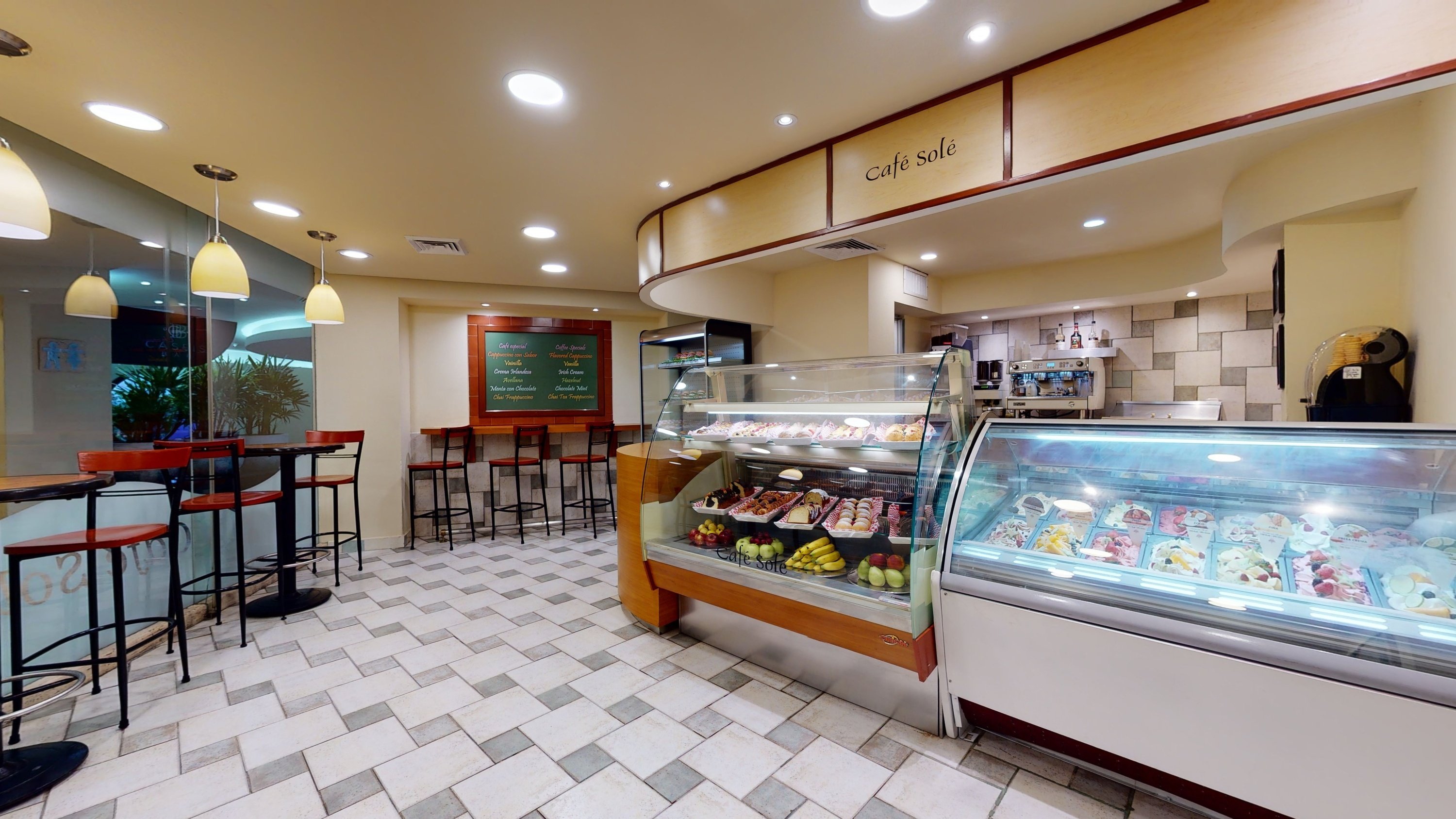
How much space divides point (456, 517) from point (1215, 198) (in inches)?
283

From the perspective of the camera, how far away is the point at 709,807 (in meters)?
1.78

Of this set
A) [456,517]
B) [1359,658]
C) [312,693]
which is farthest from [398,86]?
[456,517]

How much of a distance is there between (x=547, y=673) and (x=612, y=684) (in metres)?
0.38

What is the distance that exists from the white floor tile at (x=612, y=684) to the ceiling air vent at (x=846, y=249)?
3.39 meters

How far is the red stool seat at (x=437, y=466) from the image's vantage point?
5.12 m

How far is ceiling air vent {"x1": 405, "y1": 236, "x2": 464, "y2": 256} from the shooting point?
400 centimetres

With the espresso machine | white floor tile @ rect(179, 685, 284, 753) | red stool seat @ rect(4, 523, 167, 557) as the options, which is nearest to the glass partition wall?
red stool seat @ rect(4, 523, 167, 557)

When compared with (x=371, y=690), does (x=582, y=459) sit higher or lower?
higher

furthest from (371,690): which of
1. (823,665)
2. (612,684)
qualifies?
(823,665)

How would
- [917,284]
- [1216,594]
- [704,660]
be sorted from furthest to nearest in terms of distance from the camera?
[917,284]
[704,660]
[1216,594]

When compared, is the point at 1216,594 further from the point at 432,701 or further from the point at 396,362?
the point at 396,362

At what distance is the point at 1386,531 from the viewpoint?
5.22 ft

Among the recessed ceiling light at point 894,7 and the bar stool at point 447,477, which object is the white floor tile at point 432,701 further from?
the recessed ceiling light at point 894,7

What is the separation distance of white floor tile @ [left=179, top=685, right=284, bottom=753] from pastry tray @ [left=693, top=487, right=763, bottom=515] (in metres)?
2.10
